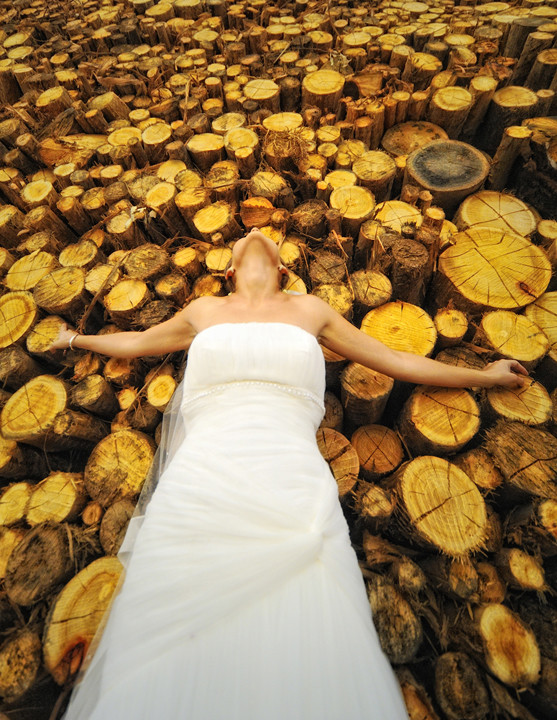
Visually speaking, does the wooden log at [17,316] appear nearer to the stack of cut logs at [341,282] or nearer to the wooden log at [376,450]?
the stack of cut logs at [341,282]

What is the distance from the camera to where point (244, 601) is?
4.44 ft

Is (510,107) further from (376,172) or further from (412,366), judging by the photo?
(412,366)

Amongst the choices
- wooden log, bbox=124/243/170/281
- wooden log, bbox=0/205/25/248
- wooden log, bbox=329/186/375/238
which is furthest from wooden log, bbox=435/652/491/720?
wooden log, bbox=0/205/25/248

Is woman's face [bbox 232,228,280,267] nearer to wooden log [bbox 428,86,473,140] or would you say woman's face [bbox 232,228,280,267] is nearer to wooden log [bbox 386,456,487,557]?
wooden log [bbox 386,456,487,557]

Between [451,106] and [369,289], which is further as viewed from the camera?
[451,106]

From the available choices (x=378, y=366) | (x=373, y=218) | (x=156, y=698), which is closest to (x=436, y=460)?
(x=378, y=366)

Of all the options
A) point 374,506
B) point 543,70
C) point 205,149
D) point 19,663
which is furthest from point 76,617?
point 543,70

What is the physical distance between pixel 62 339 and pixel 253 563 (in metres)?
2.13

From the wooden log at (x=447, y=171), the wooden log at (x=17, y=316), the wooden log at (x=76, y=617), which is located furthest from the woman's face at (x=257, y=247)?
the wooden log at (x=76, y=617)

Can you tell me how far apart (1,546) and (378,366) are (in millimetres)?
2510

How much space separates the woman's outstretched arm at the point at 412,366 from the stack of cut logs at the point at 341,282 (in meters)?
0.11

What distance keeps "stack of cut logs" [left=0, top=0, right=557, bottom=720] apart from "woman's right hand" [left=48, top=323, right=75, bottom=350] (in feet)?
0.33

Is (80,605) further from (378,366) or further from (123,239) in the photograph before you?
(123,239)

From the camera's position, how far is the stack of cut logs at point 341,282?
5.76 ft
